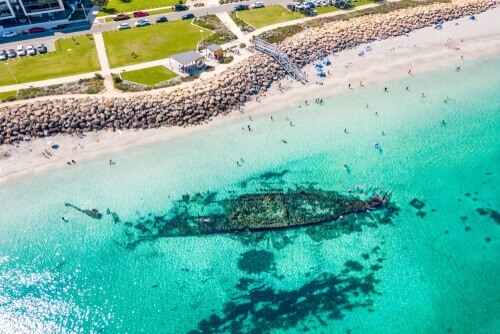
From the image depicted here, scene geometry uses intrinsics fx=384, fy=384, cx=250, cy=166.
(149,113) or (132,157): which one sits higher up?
→ (149,113)

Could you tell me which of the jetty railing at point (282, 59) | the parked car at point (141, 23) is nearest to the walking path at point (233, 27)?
the jetty railing at point (282, 59)

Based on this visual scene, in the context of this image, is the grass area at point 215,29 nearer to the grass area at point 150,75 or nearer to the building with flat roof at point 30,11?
the grass area at point 150,75

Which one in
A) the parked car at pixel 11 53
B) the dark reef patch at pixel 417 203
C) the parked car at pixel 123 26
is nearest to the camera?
the dark reef patch at pixel 417 203

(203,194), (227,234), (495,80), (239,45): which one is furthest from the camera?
(239,45)

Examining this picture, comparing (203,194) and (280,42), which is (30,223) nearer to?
(203,194)

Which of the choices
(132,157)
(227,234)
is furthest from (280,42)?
(227,234)

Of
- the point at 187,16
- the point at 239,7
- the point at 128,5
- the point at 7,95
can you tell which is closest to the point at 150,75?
the point at 187,16

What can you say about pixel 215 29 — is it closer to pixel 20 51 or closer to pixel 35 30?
pixel 35 30

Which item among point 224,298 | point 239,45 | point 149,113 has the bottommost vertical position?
point 224,298
